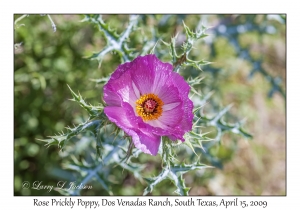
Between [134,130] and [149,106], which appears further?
[149,106]

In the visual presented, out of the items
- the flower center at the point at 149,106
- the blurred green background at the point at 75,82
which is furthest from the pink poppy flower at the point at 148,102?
the blurred green background at the point at 75,82

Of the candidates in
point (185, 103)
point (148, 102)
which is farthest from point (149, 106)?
point (185, 103)

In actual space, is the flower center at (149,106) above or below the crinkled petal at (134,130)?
above

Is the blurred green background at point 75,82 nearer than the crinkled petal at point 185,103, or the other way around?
the crinkled petal at point 185,103

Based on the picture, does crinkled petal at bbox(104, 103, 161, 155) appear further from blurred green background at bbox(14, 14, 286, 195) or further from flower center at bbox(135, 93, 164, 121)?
blurred green background at bbox(14, 14, 286, 195)

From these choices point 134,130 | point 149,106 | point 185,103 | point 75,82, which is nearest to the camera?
point 134,130

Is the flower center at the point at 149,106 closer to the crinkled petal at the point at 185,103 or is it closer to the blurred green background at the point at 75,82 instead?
the crinkled petal at the point at 185,103

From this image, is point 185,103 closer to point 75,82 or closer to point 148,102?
point 148,102

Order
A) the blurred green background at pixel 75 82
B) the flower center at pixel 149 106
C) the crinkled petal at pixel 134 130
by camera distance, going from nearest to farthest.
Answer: the crinkled petal at pixel 134 130, the flower center at pixel 149 106, the blurred green background at pixel 75 82
